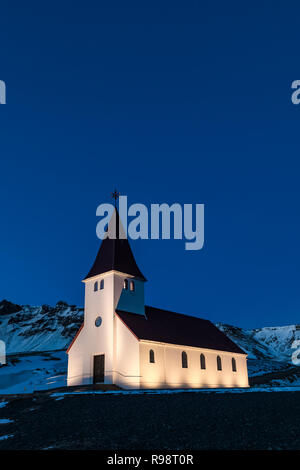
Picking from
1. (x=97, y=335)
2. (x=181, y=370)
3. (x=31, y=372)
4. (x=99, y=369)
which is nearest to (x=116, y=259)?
(x=97, y=335)

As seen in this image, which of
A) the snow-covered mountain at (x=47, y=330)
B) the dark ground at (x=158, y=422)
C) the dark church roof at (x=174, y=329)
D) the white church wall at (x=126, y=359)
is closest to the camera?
the dark ground at (x=158, y=422)

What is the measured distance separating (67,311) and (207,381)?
134266 mm

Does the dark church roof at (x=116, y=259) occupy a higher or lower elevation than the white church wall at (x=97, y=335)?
higher

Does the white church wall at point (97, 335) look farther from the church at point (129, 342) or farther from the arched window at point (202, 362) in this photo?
the arched window at point (202, 362)

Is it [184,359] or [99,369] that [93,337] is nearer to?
[99,369]

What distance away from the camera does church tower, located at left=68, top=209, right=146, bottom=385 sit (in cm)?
3553

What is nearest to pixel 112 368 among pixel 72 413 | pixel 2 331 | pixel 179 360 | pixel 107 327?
pixel 107 327

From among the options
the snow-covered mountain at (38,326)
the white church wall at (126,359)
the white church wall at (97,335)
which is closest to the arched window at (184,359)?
the white church wall at (126,359)

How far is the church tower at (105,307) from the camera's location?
35531 mm

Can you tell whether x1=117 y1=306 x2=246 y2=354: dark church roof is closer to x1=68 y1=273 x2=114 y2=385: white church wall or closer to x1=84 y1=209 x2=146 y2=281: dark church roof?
x1=68 y1=273 x2=114 y2=385: white church wall

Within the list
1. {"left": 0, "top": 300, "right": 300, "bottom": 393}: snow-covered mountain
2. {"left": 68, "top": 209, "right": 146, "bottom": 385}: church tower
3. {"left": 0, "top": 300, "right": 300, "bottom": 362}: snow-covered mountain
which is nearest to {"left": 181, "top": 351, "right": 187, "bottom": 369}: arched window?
{"left": 68, "top": 209, "right": 146, "bottom": 385}: church tower

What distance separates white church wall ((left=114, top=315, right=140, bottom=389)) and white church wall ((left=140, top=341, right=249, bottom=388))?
18.8 inches

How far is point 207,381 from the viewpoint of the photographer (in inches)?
1570
